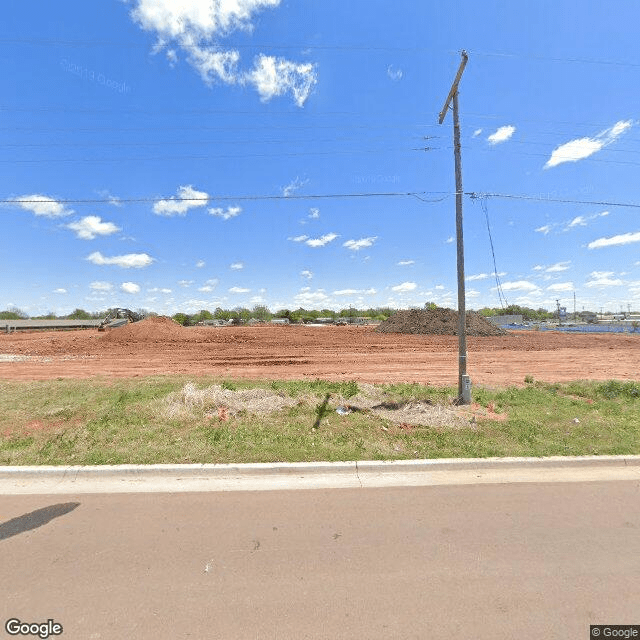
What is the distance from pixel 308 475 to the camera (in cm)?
500

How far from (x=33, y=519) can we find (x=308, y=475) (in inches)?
129

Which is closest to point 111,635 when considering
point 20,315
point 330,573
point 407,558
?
point 330,573

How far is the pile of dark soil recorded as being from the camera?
117ft

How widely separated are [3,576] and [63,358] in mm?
18988

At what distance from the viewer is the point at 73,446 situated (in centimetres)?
569

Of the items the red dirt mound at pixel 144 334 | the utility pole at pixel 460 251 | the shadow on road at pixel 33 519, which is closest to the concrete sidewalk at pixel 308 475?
the shadow on road at pixel 33 519

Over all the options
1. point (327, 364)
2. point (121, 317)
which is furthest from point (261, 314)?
point (327, 364)

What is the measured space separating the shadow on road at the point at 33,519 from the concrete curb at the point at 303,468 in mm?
774

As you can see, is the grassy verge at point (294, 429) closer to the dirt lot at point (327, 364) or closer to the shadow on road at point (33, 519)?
the shadow on road at point (33, 519)

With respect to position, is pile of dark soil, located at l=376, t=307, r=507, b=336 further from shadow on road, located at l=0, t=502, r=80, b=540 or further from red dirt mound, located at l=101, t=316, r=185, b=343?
shadow on road, located at l=0, t=502, r=80, b=540

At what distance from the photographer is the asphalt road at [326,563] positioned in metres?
2.58

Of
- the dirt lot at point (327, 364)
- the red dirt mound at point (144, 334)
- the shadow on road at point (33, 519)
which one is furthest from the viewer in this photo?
the red dirt mound at point (144, 334)

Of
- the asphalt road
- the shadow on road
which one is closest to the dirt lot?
the asphalt road

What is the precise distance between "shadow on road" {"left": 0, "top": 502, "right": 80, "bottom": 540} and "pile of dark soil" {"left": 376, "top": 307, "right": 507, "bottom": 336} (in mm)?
35562
